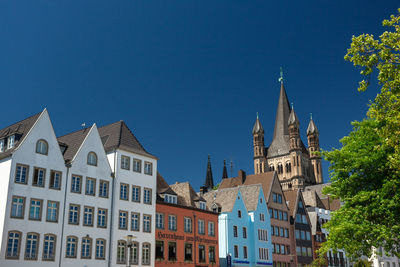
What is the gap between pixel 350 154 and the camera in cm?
3534

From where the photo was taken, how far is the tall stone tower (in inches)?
6294

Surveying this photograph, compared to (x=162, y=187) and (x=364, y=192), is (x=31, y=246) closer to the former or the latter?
(x=162, y=187)

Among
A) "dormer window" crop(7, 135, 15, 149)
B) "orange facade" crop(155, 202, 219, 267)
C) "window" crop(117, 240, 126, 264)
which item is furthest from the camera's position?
"orange facade" crop(155, 202, 219, 267)

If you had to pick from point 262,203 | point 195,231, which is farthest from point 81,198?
point 262,203

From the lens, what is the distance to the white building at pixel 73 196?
39.2 meters

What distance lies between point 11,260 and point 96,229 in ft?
29.3

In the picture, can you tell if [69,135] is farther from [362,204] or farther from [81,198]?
[362,204]

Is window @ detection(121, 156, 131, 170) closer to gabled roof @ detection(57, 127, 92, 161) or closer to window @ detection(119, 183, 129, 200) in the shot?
window @ detection(119, 183, 129, 200)

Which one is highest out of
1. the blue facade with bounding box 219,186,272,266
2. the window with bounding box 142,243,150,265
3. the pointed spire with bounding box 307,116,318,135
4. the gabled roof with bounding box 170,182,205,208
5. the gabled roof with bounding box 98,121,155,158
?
the pointed spire with bounding box 307,116,318,135

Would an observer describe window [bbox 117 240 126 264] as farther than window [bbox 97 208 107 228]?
Yes

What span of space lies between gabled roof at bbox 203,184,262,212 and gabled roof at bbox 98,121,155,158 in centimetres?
1577

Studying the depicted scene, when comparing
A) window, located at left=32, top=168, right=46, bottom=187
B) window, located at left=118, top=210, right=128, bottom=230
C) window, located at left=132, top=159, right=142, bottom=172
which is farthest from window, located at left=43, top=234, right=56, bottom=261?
window, located at left=132, top=159, right=142, bottom=172

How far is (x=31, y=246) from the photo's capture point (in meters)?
39.2

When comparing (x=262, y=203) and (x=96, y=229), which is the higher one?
(x=262, y=203)
